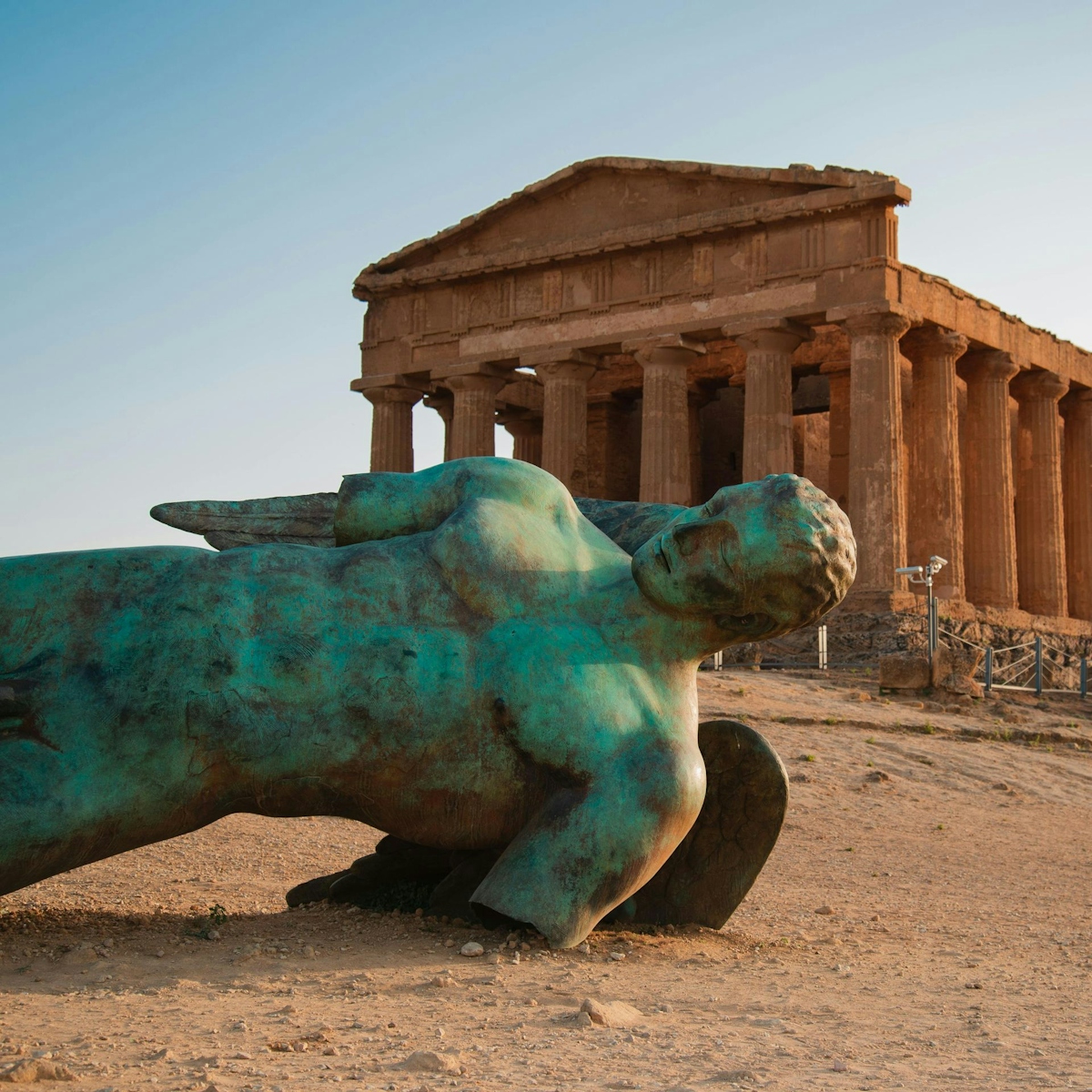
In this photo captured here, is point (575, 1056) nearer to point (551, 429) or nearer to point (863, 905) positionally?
point (863, 905)

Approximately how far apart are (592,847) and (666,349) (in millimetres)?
24196

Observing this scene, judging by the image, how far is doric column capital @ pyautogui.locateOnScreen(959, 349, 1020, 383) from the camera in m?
28.5

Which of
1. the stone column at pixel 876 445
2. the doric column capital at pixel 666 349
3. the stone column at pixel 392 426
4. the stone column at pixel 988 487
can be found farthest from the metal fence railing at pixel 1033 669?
the stone column at pixel 392 426

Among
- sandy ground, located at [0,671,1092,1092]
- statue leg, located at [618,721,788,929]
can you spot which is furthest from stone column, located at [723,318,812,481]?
statue leg, located at [618,721,788,929]

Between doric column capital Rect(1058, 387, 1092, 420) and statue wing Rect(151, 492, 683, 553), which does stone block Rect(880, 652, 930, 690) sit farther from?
doric column capital Rect(1058, 387, 1092, 420)

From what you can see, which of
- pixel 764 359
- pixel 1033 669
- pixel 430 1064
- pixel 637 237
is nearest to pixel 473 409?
pixel 637 237

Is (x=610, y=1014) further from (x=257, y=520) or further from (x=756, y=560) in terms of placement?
(x=257, y=520)

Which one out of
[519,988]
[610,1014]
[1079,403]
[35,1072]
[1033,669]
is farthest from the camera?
[1079,403]

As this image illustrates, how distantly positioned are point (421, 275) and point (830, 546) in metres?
27.3

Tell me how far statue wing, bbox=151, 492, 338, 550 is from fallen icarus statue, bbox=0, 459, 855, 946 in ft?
1.77

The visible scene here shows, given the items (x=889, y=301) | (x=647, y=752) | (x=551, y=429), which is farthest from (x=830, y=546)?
(x=551, y=429)

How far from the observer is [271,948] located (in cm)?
412

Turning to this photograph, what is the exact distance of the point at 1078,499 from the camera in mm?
31672

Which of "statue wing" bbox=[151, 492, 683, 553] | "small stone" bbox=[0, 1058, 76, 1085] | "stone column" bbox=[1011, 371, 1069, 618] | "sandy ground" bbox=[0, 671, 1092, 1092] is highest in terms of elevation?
"stone column" bbox=[1011, 371, 1069, 618]
